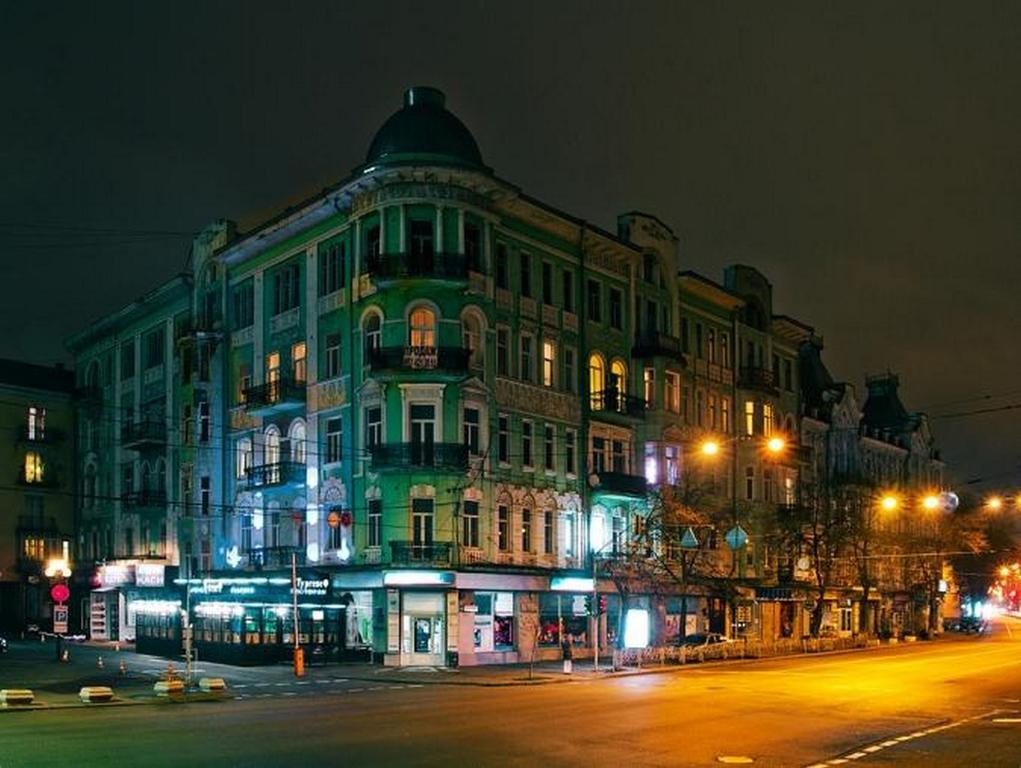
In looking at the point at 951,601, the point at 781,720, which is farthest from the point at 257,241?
the point at 951,601

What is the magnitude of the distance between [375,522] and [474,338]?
8.71 m

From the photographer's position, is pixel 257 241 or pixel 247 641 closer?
pixel 247 641

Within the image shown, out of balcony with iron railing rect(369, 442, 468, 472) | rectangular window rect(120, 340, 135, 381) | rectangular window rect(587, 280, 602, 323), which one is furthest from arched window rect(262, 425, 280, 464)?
rectangular window rect(120, 340, 135, 381)

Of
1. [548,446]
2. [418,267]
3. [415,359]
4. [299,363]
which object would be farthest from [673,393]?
[299,363]

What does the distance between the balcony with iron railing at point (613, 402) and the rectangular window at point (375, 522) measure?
500 inches

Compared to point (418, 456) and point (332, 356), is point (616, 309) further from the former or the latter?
point (418, 456)

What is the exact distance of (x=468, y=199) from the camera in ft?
170

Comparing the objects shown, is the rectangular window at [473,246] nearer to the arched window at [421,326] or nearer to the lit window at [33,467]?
the arched window at [421,326]

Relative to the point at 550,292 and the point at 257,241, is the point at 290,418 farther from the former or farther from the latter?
the point at 550,292

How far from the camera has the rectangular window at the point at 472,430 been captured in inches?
2044

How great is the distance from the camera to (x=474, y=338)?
52375 millimetres

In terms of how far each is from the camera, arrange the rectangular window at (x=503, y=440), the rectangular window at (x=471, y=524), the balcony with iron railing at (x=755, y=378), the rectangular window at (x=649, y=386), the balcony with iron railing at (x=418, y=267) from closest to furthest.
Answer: the balcony with iron railing at (x=418, y=267) < the rectangular window at (x=471, y=524) < the rectangular window at (x=503, y=440) < the rectangular window at (x=649, y=386) < the balcony with iron railing at (x=755, y=378)

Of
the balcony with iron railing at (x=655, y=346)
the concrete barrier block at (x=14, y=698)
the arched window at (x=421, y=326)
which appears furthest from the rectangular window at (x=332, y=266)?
the concrete barrier block at (x=14, y=698)

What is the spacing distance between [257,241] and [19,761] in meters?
41.6
